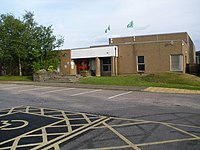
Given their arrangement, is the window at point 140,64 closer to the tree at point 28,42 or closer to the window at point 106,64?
the window at point 106,64

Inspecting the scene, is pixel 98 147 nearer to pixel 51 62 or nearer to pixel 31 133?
pixel 31 133

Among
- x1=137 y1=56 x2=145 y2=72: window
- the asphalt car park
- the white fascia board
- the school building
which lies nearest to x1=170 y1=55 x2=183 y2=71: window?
the school building

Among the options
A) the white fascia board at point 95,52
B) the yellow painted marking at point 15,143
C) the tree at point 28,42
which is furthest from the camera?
the white fascia board at point 95,52

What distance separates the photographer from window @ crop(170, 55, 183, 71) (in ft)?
87.9

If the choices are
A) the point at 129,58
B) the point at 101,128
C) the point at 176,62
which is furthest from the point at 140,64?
the point at 101,128

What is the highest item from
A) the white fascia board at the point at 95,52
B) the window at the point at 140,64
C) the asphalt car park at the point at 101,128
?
the white fascia board at the point at 95,52

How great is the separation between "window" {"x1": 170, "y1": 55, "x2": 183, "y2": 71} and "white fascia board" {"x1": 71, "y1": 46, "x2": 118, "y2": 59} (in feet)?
21.4

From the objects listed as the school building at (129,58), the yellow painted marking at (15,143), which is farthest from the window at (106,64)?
the yellow painted marking at (15,143)

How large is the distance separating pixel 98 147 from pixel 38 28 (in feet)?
80.5

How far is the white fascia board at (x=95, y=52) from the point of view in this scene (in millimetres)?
29312

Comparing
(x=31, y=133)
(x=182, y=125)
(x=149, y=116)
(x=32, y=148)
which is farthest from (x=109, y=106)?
(x=32, y=148)

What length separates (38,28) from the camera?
90.6ft

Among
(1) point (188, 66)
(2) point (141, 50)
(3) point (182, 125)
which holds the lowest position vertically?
(3) point (182, 125)

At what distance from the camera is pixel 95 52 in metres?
30.2
